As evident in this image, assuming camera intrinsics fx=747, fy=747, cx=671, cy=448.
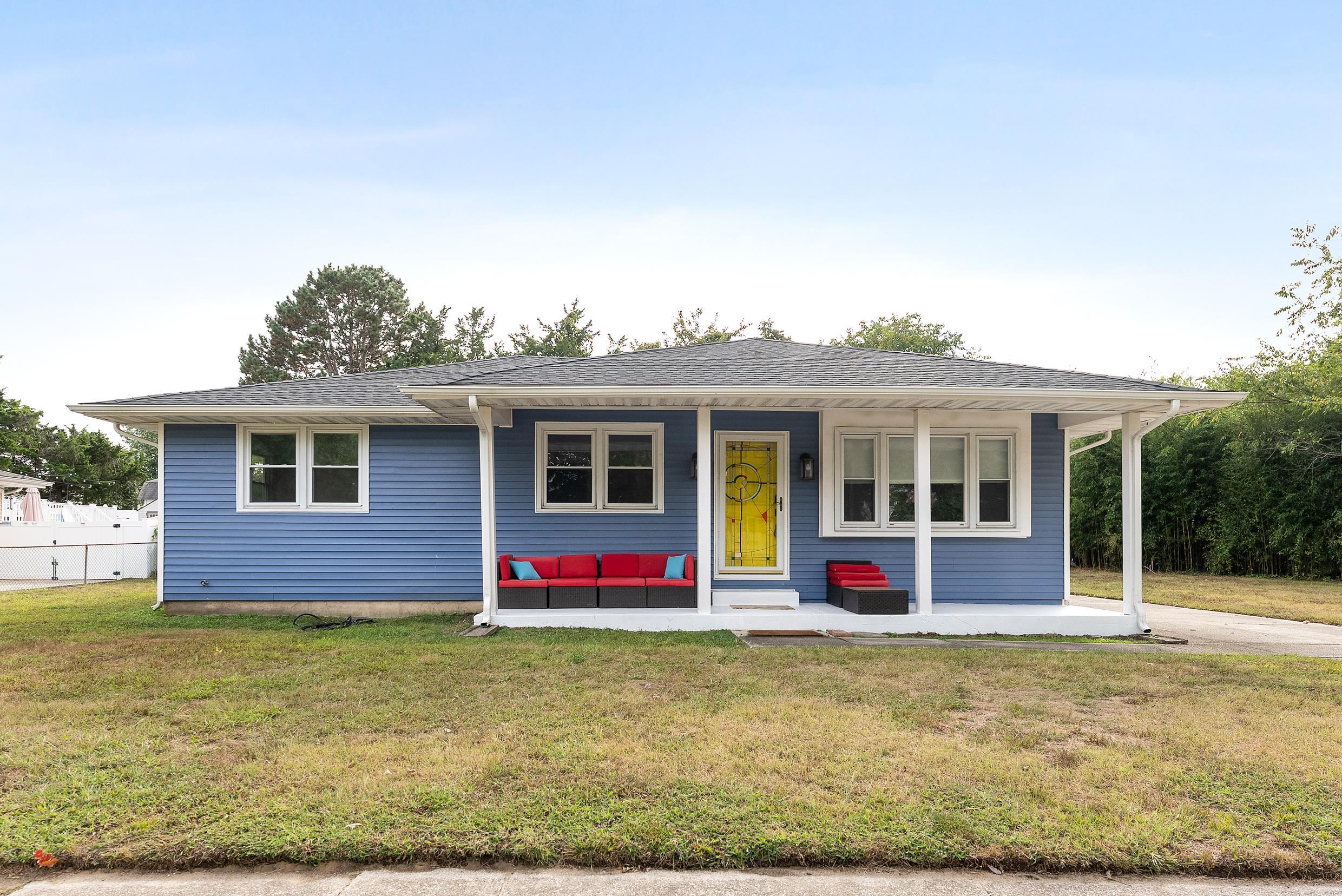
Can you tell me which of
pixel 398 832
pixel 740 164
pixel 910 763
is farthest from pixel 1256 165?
pixel 398 832

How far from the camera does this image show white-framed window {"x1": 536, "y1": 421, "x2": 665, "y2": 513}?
955cm

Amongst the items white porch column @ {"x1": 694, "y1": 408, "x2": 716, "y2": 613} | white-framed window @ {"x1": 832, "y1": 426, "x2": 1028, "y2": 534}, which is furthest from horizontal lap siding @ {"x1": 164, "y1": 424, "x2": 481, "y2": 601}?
white-framed window @ {"x1": 832, "y1": 426, "x2": 1028, "y2": 534}

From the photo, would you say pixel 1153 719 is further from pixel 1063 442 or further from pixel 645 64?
pixel 645 64

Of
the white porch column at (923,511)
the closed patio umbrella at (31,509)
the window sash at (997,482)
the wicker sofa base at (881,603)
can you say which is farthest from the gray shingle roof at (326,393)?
the closed patio umbrella at (31,509)

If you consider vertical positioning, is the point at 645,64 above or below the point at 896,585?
above

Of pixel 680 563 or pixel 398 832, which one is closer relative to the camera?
pixel 398 832

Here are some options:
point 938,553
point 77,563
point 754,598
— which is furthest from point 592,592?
point 77,563

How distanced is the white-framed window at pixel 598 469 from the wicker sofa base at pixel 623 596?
126 centimetres

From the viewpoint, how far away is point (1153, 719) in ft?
15.4

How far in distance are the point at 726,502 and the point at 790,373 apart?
196cm

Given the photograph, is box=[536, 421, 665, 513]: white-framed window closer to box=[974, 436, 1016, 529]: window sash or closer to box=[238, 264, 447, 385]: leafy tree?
box=[974, 436, 1016, 529]: window sash

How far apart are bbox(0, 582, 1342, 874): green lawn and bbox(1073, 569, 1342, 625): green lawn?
551 centimetres

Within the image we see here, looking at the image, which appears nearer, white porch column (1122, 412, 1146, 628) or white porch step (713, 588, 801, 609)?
white porch column (1122, 412, 1146, 628)

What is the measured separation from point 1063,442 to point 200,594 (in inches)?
441
